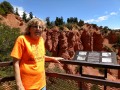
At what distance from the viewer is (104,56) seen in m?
5.45

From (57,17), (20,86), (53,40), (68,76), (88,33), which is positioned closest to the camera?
(20,86)

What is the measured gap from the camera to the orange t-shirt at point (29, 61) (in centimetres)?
333

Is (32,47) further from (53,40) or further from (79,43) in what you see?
(79,43)

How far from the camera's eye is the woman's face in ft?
11.1

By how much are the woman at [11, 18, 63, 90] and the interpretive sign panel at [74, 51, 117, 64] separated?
2203mm

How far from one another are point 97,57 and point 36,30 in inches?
99.9

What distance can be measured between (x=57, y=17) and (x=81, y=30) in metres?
7.77

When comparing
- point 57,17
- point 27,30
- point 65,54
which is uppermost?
point 57,17

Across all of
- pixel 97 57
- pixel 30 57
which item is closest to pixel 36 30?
pixel 30 57

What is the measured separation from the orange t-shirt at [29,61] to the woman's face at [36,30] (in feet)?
0.26

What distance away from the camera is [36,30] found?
3406 mm

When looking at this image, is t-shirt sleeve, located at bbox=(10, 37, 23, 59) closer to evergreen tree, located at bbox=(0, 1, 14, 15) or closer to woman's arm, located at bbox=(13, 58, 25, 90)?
woman's arm, located at bbox=(13, 58, 25, 90)

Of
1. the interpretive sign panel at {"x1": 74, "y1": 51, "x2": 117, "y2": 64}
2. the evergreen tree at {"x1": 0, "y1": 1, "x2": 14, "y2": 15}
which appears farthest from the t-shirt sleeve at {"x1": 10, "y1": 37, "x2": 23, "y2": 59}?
the evergreen tree at {"x1": 0, "y1": 1, "x2": 14, "y2": 15}

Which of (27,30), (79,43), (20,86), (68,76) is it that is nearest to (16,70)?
(20,86)
